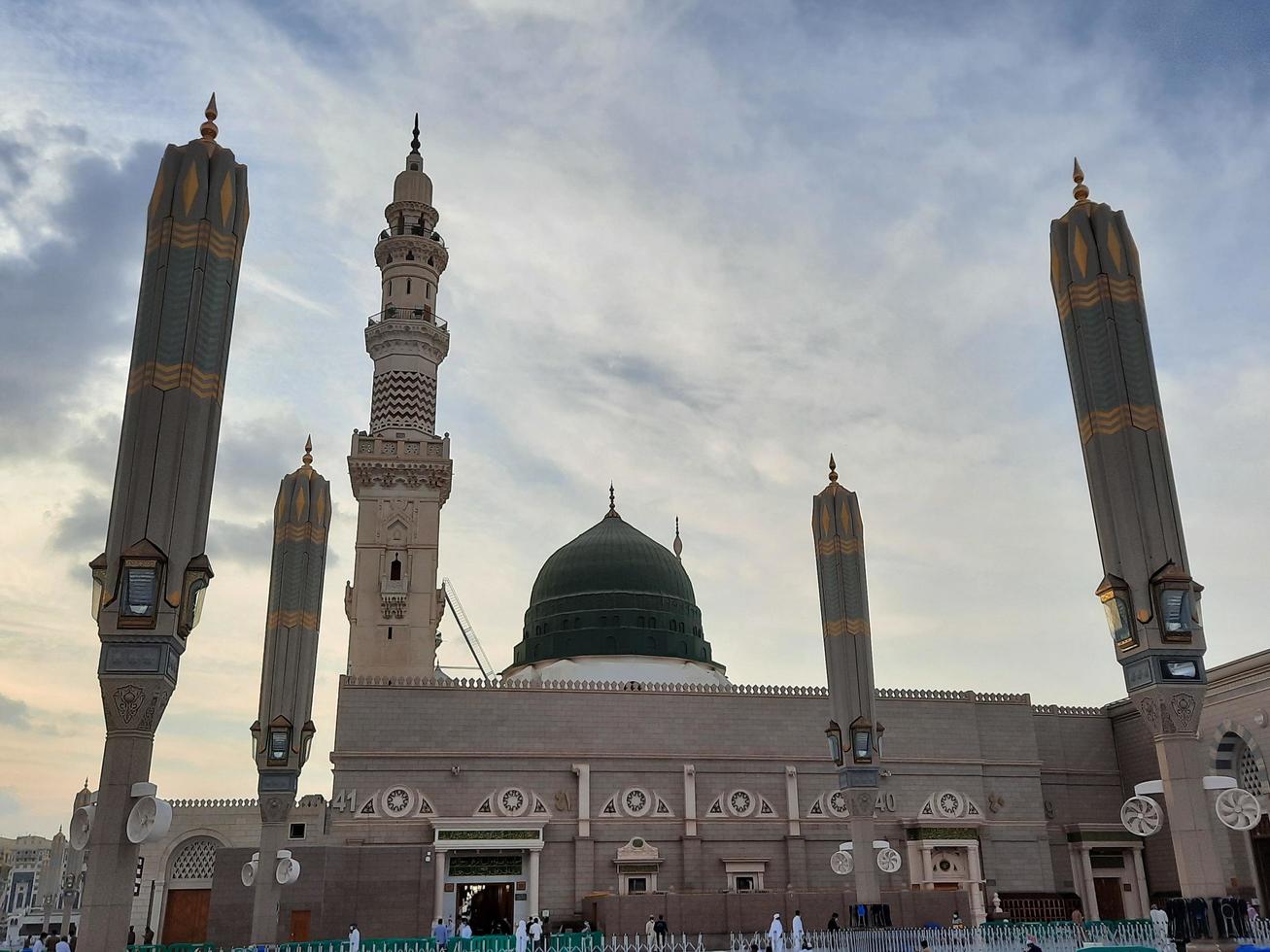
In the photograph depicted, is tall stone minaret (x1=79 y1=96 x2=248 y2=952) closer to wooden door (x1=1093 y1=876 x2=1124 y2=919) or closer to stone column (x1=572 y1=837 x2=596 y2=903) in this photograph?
stone column (x1=572 y1=837 x2=596 y2=903)

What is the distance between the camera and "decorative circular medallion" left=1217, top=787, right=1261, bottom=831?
49.3 feet

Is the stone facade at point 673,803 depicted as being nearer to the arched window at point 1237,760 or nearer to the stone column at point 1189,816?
the arched window at point 1237,760

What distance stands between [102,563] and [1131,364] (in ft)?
53.1

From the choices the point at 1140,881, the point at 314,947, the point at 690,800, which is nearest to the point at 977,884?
the point at 1140,881

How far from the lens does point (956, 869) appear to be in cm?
3409

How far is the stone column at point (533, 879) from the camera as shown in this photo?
100 ft

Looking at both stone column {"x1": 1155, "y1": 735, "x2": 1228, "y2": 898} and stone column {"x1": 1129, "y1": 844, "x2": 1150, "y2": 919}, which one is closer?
stone column {"x1": 1155, "y1": 735, "x2": 1228, "y2": 898}

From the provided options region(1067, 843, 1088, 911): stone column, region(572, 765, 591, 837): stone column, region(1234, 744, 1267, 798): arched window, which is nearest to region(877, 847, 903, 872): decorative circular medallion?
region(572, 765, 591, 837): stone column

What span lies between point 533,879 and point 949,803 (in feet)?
46.2

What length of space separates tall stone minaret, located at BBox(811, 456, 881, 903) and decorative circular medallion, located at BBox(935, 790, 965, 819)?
421 inches

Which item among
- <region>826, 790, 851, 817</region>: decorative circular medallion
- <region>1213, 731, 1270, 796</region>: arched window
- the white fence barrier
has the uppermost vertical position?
<region>1213, 731, 1270, 796</region>: arched window

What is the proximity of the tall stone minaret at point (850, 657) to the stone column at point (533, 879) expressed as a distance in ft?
34.0

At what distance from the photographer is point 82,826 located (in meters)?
12.7

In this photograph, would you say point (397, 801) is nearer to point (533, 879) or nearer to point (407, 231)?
point (533, 879)
